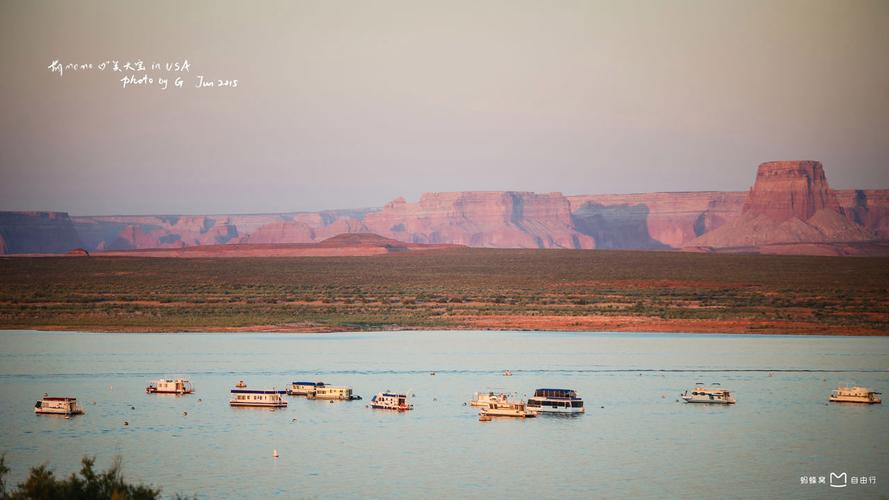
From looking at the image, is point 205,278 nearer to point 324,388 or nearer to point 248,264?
point 248,264

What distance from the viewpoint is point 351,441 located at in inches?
2185

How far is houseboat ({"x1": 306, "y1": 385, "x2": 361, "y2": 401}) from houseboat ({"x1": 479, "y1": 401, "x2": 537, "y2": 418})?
8962 millimetres

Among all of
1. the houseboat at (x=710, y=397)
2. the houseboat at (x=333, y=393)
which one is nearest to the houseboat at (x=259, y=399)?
the houseboat at (x=333, y=393)

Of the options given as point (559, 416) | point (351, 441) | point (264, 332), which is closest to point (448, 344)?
point (264, 332)

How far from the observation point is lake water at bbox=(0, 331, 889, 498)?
4706cm

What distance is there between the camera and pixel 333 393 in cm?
6850

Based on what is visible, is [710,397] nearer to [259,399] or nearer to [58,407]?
[259,399]

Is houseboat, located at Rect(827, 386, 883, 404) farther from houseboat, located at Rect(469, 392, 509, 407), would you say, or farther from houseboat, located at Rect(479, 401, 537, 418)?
houseboat, located at Rect(469, 392, 509, 407)

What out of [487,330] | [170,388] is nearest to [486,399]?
[170,388]

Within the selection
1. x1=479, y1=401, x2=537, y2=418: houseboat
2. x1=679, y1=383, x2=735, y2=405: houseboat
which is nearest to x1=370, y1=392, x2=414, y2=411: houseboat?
x1=479, y1=401, x2=537, y2=418: houseboat

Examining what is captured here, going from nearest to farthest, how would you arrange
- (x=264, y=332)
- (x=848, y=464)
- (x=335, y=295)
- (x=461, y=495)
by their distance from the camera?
(x=461, y=495), (x=848, y=464), (x=264, y=332), (x=335, y=295)

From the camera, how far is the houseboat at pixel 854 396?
68.6 meters

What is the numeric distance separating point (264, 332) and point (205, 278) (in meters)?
39.7

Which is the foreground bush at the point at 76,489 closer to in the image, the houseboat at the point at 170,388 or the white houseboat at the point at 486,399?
the white houseboat at the point at 486,399
